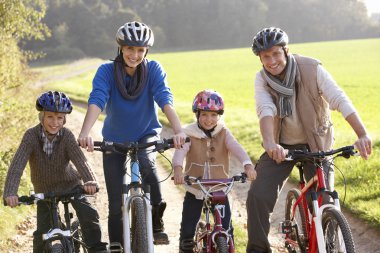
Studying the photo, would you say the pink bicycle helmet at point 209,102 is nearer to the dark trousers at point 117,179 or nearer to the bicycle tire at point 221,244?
the dark trousers at point 117,179

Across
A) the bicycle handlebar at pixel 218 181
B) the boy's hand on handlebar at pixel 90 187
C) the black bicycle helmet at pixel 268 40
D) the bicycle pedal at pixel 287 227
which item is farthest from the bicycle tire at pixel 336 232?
the boy's hand on handlebar at pixel 90 187

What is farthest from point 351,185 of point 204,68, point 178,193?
point 204,68

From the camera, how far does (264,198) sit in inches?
206

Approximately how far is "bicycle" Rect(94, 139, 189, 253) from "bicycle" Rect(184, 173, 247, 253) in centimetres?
42

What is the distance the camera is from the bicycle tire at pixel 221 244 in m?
4.86

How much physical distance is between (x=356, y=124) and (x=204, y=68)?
5080cm

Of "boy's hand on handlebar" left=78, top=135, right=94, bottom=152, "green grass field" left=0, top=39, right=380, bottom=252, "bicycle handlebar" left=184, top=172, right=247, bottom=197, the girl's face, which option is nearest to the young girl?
the girl's face

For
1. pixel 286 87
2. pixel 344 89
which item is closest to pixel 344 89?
pixel 344 89

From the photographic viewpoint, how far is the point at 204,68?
182 ft

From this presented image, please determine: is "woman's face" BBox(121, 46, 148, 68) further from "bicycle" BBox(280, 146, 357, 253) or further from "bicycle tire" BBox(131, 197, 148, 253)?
"bicycle" BBox(280, 146, 357, 253)

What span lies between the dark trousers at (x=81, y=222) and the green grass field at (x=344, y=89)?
230 cm

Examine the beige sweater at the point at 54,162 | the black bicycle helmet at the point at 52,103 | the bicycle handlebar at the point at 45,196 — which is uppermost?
the black bicycle helmet at the point at 52,103

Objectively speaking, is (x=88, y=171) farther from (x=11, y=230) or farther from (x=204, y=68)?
(x=204, y=68)

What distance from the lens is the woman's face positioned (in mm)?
5277
